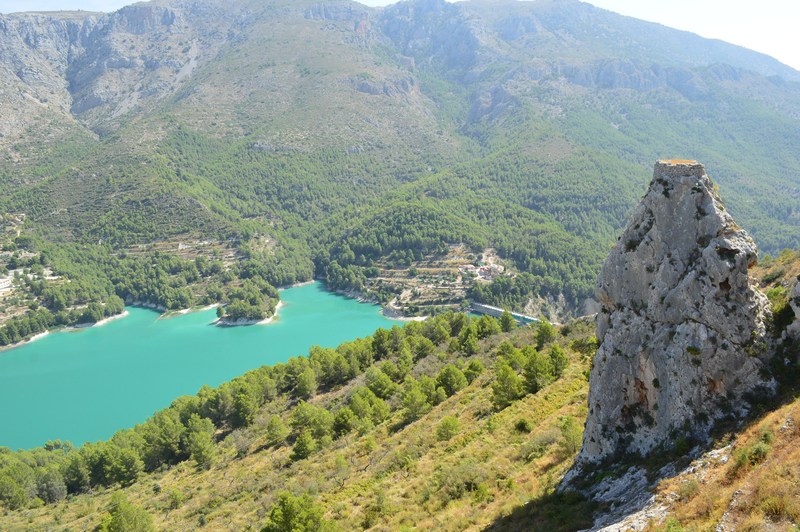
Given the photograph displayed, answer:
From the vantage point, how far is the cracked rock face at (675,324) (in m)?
11.3

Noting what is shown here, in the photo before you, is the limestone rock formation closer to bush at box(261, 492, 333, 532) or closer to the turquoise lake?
bush at box(261, 492, 333, 532)

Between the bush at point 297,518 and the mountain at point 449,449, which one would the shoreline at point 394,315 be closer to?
the mountain at point 449,449

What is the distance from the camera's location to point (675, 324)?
12.2 meters

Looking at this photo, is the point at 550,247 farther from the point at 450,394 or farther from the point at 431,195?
the point at 450,394

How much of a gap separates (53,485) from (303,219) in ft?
450

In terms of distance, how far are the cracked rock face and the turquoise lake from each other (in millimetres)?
63897

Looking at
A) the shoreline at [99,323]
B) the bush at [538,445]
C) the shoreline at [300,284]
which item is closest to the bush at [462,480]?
the bush at [538,445]

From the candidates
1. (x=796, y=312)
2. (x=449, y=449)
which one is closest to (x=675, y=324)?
(x=796, y=312)

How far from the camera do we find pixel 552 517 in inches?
475

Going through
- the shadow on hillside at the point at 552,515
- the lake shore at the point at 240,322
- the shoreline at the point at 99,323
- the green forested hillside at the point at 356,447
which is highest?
the shadow on hillside at the point at 552,515

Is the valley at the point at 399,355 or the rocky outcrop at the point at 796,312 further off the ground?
the rocky outcrop at the point at 796,312

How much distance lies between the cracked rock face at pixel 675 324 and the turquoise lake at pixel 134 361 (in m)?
63.9

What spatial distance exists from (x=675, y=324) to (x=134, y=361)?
90.7 meters

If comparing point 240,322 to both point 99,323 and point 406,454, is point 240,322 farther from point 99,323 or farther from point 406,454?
point 406,454
